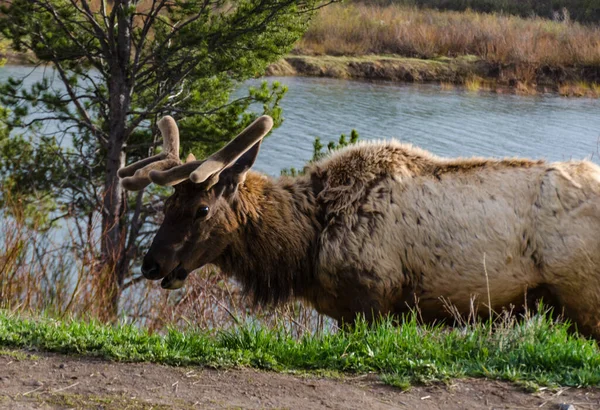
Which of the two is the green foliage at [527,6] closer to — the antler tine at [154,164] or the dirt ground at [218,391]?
the antler tine at [154,164]

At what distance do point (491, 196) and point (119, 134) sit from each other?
804 cm

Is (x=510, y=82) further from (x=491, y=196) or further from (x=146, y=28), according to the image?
(x=491, y=196)

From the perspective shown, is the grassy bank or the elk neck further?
the grassy bank

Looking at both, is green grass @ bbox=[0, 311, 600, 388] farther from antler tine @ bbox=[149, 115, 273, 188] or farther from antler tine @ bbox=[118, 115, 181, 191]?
antler tine @ bbox=[118, 115, 181, 191]

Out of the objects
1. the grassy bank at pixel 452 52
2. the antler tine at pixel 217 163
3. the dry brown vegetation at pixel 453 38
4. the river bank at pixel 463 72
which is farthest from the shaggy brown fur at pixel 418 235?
the dry brown vegetation at pixel 453 38

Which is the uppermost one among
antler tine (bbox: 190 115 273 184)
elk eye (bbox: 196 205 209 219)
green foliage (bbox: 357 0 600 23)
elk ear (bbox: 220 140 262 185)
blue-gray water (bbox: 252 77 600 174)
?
antler tine (bbox: 190 115 273 184)

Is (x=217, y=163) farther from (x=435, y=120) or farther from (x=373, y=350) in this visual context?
(x=435, y=120)

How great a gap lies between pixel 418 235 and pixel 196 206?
1.70m

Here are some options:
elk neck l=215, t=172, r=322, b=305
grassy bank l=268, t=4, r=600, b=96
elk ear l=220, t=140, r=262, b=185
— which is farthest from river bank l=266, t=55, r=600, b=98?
elk ear l=220, t=140, r=262, b=185

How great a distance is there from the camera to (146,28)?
13273 mm

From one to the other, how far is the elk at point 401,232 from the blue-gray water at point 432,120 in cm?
1025

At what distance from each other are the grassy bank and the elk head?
22228 millimetres

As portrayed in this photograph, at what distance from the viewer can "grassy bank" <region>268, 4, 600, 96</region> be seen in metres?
31.5

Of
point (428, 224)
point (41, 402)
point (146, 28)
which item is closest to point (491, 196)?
point (428, 224)
